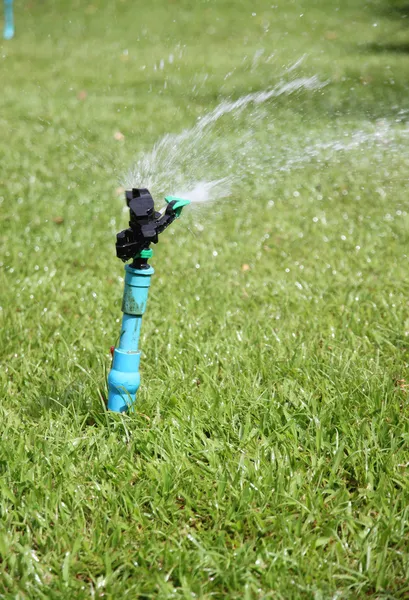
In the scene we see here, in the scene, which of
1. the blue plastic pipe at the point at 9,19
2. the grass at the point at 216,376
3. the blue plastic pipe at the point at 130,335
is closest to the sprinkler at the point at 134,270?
the blue plastic pipe at the point at 130,335

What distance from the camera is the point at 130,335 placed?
2.10 m

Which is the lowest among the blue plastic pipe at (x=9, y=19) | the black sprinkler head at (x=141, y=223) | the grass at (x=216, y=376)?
the grass at (x=216, y=376)

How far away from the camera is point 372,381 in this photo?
2541mm

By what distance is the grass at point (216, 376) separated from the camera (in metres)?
1.81

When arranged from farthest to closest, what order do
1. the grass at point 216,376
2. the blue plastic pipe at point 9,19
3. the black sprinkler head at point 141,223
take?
1. the blue plastic pipe at point 9,19
2. the black sprinkler head at point 141,223
3. the grass at point 216,376

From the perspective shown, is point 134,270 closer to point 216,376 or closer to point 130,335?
point 130,335

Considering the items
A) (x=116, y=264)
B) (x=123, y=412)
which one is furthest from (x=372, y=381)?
(x=116, y=264)

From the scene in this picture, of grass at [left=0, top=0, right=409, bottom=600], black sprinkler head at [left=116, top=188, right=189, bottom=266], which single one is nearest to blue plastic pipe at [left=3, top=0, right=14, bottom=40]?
grass at [left=0, top=0, right=409, bottom=600]

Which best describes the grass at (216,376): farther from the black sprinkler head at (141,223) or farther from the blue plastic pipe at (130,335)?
the black sprinkler head at (141,223)

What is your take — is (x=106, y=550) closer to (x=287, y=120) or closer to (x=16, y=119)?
(x=287, y=120)

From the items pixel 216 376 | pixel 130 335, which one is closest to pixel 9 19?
pixel 216 376

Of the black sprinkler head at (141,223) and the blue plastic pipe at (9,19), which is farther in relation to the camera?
the blue plastic pipe at (9,19)

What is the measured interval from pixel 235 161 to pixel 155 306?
114 inches

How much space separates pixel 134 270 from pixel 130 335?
0.22m
